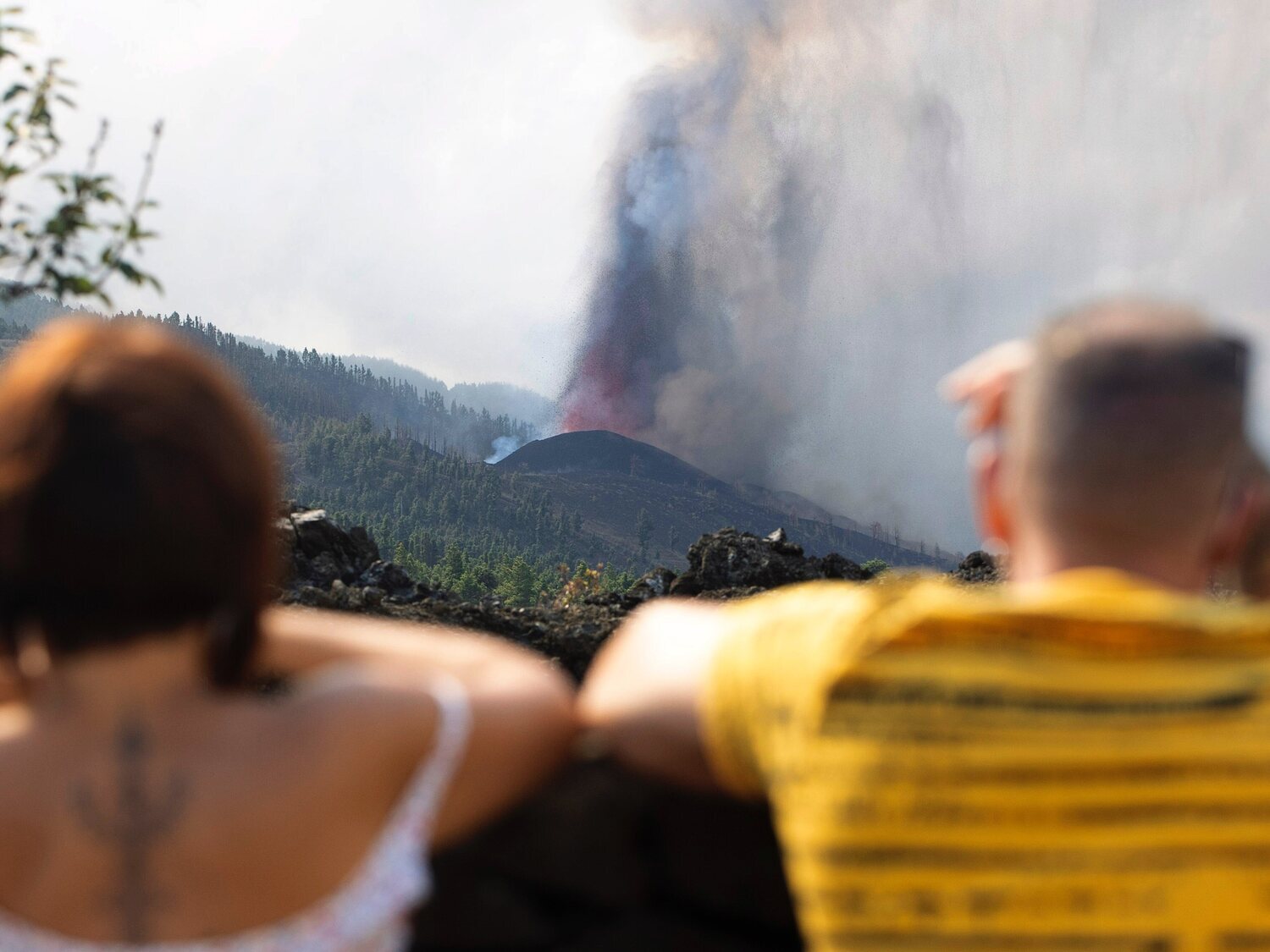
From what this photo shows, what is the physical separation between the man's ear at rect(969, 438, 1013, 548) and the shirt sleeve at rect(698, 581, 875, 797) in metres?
0.28

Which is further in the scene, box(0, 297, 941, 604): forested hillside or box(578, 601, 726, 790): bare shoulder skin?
box(0, 297, 941, 604): forested hillside

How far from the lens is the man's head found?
1.47 metres

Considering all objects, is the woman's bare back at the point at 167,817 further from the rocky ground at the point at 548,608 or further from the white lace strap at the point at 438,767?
the rocky ground at the point at 548,608

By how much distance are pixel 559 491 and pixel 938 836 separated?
416ft

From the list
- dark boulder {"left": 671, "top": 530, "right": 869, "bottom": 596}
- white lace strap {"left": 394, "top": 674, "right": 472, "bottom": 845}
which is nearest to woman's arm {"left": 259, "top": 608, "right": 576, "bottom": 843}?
white lace strap {"left": 394, "top": 674, "right": 472, "bottom": 845}

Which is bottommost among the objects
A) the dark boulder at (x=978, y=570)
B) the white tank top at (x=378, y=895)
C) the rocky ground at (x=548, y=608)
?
the white tank top at (x=378, y=895)

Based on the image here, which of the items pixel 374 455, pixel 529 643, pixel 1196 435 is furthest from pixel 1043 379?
pixel 374 455

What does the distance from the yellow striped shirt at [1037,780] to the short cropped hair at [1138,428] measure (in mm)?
158

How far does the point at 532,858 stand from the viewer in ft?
6.04

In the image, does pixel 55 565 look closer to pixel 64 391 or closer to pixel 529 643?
pixel 64 391

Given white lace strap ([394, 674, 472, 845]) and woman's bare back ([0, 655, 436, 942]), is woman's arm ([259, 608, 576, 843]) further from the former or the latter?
woman's bare back ([0, 655, 436, 942])

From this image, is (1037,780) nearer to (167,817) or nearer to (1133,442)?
(1133,442)

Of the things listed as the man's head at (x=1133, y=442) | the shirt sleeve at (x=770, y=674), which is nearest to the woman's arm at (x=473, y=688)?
the shirt sleeve at (x=770, y=674)

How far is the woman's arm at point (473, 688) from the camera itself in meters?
1.60
